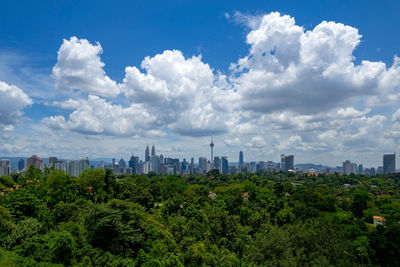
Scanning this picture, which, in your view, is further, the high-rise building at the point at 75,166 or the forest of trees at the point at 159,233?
the high-rise building at the point at 75,166

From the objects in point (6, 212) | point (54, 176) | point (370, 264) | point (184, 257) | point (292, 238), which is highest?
point (54, 176)

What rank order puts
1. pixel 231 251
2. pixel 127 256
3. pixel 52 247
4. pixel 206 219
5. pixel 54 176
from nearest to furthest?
pixel 52 247 → pixel 127 256 → pixel 231 251 → pixel 206 219 → pixel 54 176

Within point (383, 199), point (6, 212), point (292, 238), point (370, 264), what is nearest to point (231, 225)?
point (292, 238)

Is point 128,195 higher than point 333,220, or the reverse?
point 128,195

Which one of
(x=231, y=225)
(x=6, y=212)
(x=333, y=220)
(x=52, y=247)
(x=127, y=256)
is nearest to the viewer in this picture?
(x=52, y=247)

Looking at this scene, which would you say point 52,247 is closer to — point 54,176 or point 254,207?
point 54,176

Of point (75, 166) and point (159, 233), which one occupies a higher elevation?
point (159, 233)

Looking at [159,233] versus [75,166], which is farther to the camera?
[75,166]

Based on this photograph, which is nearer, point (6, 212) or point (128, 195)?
point (6, 212)

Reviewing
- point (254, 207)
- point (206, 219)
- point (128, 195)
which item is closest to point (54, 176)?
point (128, 195)

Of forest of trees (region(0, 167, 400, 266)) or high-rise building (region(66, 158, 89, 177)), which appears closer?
forest of trees (region(0, 167, 400, 266))
